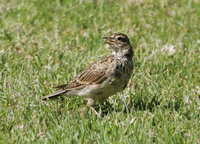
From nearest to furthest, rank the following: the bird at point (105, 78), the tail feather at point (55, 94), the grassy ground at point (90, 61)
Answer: the grassy ground at point (90, 61), the bird at point (105, 78), the tail feather at point (55, 94)

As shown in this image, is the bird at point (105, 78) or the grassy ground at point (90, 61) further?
the bird at point (105, 78)

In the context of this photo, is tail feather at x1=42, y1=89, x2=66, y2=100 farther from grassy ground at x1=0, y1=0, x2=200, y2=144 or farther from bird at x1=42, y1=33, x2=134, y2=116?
grassy ground at x1=0, y1=0, x2=200, y2=144

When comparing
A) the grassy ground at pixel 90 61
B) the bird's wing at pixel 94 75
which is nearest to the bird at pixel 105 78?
the bird's wing at pixel 94 75

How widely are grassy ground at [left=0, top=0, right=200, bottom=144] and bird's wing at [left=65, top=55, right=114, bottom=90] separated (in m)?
0.31

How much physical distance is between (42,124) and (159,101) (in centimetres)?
200

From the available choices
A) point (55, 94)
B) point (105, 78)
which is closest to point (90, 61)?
point (55, 94)

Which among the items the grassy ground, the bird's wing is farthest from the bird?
the grassy ground

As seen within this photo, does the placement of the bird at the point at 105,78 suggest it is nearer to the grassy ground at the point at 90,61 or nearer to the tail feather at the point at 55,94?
the tail feather at the point at 55,94

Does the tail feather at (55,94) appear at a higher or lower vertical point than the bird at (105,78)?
lower

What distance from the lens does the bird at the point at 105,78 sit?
6789 mm

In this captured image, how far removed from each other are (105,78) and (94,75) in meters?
0.19

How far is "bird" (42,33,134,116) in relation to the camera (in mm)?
6789

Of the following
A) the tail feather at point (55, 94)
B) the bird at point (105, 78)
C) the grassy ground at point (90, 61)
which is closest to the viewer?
the grassy ground at point (90, 61)

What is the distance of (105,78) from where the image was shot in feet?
22.4
